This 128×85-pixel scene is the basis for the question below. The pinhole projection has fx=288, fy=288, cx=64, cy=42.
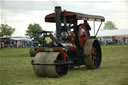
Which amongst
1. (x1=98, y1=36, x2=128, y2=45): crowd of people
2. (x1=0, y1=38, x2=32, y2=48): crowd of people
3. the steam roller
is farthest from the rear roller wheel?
(x1=98, y1=36, x2=128, y2=45): crowd of people

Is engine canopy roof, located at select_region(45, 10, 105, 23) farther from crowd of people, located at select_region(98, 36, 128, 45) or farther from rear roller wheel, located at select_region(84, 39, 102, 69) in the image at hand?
crowd of people, located at select_region(98, 36, 128, 45)

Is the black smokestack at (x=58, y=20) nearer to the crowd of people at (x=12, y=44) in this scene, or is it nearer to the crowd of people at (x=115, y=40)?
the crowd of people at (x=12, y=44)

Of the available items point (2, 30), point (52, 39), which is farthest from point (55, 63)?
point (2, 30)

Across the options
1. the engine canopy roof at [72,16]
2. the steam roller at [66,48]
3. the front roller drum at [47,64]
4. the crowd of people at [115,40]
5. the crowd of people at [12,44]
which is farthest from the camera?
the crowd of people at [12,44]

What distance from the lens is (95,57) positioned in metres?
10.8

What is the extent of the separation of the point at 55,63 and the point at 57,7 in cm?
235

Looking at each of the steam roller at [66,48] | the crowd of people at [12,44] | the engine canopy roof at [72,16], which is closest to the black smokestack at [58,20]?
the steam roller at [66,48]

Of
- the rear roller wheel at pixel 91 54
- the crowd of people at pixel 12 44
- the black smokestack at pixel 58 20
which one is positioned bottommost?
the crowd of people at pixel 12 44

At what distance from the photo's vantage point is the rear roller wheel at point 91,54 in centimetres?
1006

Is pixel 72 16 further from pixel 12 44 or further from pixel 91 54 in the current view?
pixel 12 44

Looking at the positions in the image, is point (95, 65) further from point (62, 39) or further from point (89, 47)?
point (62, 39)

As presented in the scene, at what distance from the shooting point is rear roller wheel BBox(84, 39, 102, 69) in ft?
33.0

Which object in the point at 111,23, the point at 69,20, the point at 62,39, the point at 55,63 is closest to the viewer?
the point at 55,63

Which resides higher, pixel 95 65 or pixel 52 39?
pixel 52 39
